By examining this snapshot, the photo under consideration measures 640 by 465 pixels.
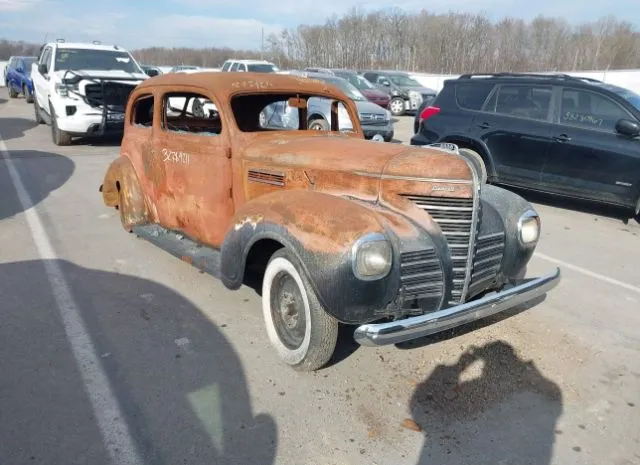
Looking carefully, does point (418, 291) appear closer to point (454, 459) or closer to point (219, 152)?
point (454, 459)

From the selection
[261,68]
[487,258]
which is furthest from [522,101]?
[261,68]

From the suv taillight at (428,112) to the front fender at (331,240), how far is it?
5.43 m

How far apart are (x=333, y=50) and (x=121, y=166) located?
187 feet

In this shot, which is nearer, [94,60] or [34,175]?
[34,175]

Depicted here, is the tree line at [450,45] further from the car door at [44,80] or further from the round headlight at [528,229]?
the round headlight at [528,229]

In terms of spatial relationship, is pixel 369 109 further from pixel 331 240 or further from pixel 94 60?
pixel 331 240

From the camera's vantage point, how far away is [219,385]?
3029mm

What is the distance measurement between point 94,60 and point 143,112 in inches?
295

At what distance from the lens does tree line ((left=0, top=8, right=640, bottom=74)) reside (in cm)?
5259

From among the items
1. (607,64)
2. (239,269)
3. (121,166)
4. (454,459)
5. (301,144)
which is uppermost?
(607,64)

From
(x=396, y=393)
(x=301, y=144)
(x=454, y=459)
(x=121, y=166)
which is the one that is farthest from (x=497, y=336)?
(x=121, y=166)

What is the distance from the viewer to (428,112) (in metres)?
8.17

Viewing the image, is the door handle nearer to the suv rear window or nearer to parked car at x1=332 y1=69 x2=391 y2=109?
the suv rear window

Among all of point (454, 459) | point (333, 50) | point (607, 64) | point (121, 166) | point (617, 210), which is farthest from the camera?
point (333, 50)
